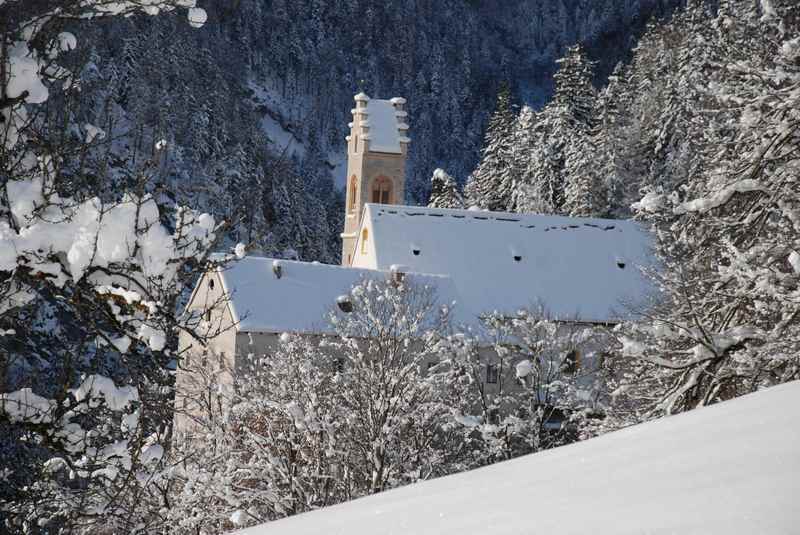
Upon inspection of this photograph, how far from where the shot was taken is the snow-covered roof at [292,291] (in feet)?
102

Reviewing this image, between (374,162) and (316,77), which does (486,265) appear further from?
(316,77)

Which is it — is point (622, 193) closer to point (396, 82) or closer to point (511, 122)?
point (511, 122)

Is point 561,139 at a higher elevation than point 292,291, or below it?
higher

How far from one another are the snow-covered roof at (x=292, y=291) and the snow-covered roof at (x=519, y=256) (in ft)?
9.42

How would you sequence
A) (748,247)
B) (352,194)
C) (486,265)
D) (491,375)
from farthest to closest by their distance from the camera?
(352,194)
(486,265)
(491,375)
(748,247)

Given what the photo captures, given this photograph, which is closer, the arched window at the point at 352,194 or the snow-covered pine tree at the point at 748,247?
the snow-covered pine tree at the point at 748,247

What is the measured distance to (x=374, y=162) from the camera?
1881 inches

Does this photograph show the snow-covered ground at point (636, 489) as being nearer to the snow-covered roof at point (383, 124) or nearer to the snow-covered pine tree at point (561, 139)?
the snow-covered roof at point (383, 124)

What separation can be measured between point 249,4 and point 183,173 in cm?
6498

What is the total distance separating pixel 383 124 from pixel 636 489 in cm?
4647

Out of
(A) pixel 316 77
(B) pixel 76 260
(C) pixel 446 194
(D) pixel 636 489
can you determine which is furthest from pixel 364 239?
(A) pixel 316 77

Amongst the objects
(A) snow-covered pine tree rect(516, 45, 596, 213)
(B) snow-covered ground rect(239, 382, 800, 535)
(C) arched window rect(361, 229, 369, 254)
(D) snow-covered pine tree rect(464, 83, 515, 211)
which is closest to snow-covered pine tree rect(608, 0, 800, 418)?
(B) snow-covered ground rect(239, 382, 800, 535)

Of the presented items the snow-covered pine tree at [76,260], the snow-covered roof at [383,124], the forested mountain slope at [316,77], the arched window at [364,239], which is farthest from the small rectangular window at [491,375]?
the forested mountain slope at [316,77]

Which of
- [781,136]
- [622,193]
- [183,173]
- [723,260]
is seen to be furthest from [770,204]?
[183,173]
